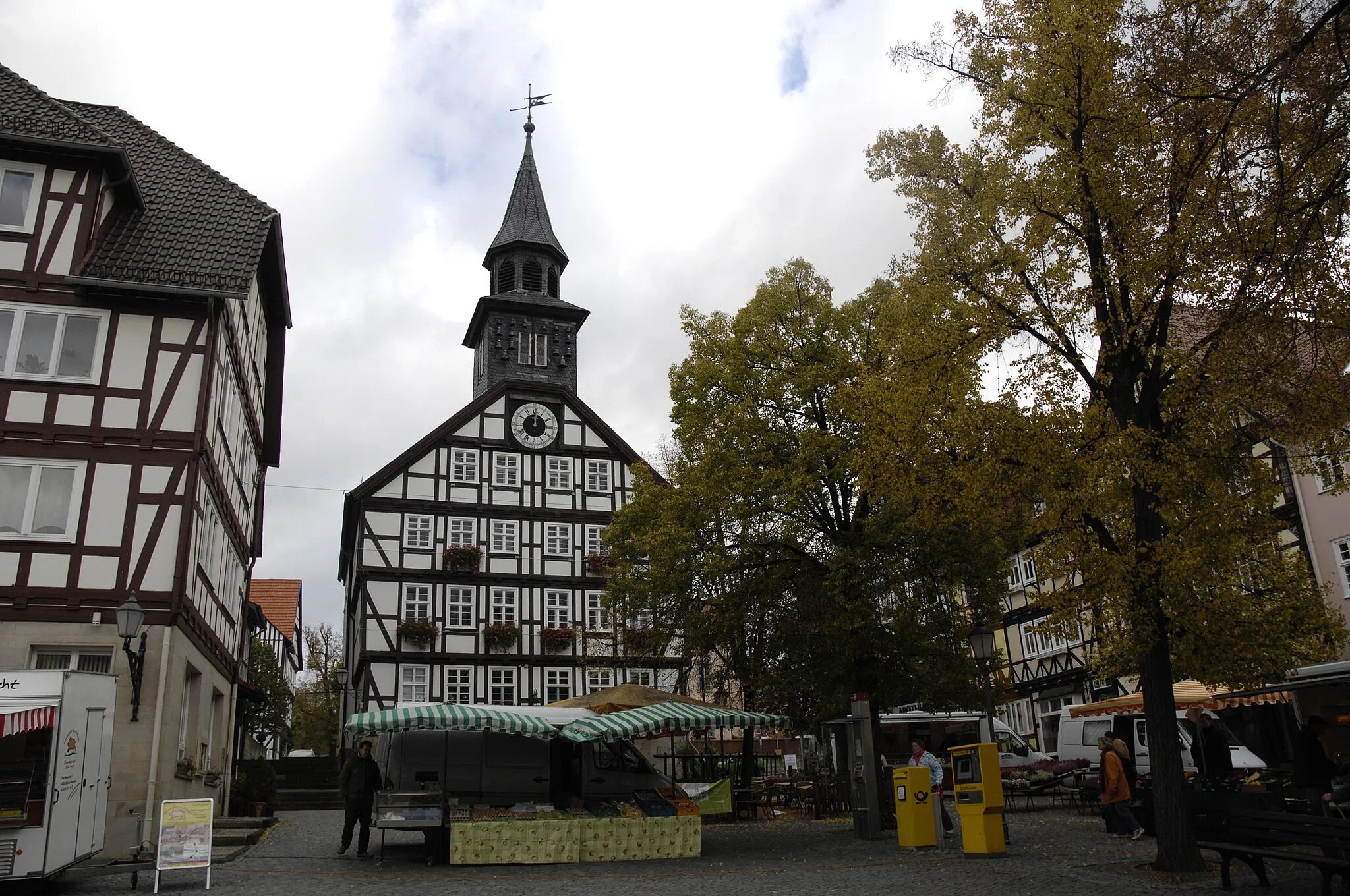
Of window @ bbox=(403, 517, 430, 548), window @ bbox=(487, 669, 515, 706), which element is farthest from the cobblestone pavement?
window @ bbox=(403, 517, 430, 548)

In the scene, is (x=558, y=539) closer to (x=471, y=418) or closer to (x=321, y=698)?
(x=471, y=418)

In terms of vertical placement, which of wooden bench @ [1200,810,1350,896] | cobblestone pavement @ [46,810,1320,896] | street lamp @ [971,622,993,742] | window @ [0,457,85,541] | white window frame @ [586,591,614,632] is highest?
white window frame @ [586,591,614,632]

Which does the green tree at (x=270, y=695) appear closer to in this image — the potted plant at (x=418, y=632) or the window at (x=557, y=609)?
the potted plant at (x=418, y=632)

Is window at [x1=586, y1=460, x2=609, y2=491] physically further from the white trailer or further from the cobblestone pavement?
the white trailer

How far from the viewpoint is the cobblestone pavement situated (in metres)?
12.0

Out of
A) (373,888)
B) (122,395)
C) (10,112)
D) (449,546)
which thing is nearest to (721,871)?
(373,888)

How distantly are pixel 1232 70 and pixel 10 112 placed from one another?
62.5ft

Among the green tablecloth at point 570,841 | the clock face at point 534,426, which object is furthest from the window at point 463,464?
the green tablecloth at point 570,841

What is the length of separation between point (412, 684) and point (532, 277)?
63.5 feet

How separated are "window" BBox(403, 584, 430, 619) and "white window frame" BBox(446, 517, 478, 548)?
1.73 meters

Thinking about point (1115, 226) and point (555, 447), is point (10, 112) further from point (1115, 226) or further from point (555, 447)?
point (555, 447)

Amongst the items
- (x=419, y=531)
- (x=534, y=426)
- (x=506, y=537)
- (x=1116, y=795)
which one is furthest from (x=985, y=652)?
(x=534, y=426)

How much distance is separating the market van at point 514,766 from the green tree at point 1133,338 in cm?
868

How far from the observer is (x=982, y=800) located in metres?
14.6
